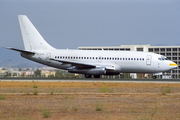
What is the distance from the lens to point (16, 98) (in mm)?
23578

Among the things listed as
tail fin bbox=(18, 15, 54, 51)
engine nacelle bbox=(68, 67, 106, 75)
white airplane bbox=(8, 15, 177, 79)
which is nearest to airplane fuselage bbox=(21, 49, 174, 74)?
white airplane bbox=(8, 15, 177, 79)

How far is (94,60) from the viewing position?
4950cm

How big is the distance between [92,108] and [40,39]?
34.7 meters

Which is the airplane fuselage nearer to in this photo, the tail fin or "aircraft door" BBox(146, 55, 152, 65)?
"aircraft door" BBox(146, 55, 152, 65)

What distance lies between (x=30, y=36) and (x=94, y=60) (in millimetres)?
10483

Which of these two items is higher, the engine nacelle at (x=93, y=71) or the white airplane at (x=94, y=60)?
the white airplane at (x=94, y=60)

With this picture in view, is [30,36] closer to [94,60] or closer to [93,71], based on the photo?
[94,60]

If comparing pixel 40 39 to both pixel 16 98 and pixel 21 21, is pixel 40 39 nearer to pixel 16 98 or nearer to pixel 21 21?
pixel 21 21

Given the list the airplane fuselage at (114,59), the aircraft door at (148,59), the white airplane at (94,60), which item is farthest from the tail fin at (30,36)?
the aircraft door at (148,59)

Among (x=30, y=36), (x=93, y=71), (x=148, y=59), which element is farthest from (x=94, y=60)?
(x=30, y=36)

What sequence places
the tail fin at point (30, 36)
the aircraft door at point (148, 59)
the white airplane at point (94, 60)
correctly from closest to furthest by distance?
the white airplane at point (94, 60) < the aircraft door at point (148, 59) < the tail fin at point (30, 36)

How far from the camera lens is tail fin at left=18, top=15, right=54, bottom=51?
52.2 m

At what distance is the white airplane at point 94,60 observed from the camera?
47562 mm

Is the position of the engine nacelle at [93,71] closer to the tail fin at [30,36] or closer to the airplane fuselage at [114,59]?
the airplane fuselage at [114,59]
